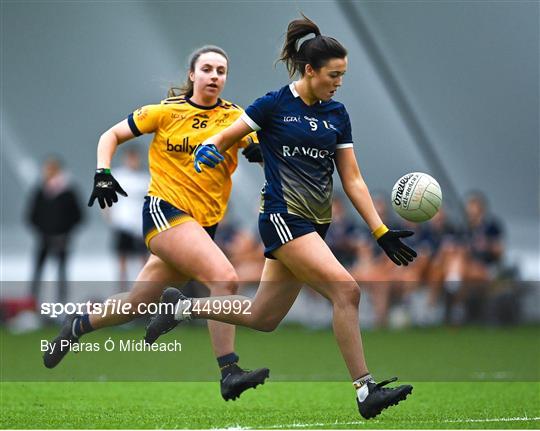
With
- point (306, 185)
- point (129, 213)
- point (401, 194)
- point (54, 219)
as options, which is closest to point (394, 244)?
point (401, 194)

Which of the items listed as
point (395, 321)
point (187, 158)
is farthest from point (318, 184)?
point (395, 321)

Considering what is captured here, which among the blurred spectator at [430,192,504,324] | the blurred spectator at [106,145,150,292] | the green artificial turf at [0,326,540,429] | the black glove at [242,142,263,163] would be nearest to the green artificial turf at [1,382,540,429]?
the green artificial turf at [0,326,540,429]

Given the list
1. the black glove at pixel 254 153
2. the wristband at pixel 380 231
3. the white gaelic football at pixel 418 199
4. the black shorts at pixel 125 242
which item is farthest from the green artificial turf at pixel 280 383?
the black glove at pixel 254 153

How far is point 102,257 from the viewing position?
17797 millimetres

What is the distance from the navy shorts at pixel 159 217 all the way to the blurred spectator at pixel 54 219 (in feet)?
25.7

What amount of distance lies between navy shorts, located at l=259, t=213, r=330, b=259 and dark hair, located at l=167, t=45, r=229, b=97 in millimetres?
1520

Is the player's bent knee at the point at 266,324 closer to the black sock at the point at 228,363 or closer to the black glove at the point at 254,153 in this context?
the black sock at the point at 228,363

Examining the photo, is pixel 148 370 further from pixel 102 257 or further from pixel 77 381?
pixel 102 257

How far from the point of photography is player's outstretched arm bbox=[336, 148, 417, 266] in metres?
7.23

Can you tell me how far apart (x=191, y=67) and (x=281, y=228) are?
1759 millimetres

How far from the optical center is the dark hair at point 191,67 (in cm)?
817

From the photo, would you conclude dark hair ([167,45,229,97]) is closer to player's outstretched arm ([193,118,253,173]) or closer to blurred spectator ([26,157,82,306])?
player's outstretched arm ([193,118,253,173])

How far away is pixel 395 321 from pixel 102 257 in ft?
16.0

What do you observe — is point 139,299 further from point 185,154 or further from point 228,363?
point 185,154
